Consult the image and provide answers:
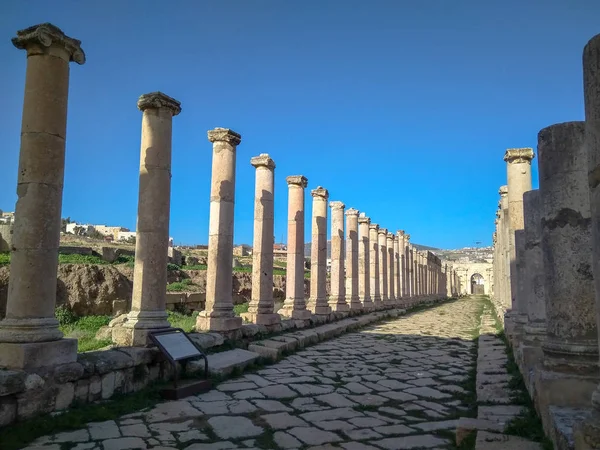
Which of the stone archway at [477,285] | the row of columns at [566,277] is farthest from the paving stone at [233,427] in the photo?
the stone archway at [477,285]

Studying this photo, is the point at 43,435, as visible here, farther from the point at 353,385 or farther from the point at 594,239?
the point at 594,239

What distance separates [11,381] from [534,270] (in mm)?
7225

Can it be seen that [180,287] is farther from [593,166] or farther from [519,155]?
[593,166]

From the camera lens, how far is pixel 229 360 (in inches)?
330

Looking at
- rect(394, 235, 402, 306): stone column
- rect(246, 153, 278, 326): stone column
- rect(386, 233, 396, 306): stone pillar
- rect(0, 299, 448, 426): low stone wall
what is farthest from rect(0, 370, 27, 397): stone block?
rect(394, 235, 402, 306): stone column

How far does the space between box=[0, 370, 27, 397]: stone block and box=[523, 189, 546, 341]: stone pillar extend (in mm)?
6629

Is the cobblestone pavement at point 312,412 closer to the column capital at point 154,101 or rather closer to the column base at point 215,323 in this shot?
the column base at point 215,323

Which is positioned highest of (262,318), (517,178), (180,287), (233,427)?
(517,178)

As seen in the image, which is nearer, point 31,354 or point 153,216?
point 31,354

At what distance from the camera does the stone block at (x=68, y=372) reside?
219 inches

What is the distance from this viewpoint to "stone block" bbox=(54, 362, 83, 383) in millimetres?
5566

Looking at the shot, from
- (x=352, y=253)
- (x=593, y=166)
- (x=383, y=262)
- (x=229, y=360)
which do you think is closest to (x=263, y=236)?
(x=229, y=360)

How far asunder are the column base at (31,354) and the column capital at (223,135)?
20.0ft

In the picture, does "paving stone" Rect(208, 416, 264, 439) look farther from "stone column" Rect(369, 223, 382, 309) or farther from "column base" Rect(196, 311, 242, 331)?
"stone column" Rect(369, 223, 382, 309)
